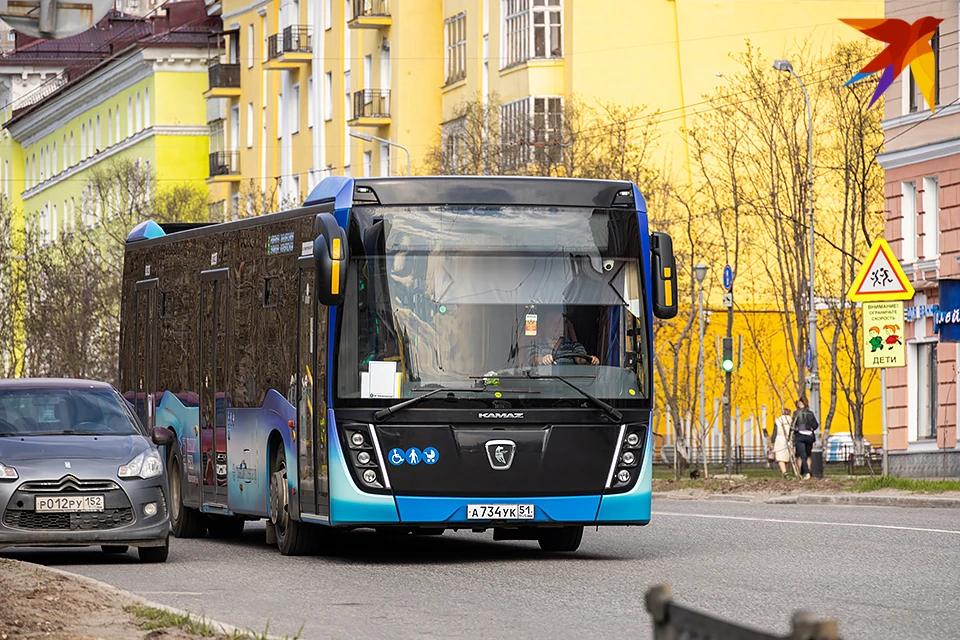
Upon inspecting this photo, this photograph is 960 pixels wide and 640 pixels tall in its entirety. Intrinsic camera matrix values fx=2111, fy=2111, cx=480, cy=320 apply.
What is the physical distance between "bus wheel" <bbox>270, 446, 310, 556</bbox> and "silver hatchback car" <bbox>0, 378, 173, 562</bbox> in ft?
3.98

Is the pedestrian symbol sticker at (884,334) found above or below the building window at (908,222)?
below

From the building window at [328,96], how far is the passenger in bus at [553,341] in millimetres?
58748

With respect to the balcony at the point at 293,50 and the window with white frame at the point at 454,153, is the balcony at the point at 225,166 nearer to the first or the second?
the balcony at the point at 293,50

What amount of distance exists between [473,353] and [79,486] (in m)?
3.28

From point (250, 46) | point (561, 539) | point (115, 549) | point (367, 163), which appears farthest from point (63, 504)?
point (250, 46)

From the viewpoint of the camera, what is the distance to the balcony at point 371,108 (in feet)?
229

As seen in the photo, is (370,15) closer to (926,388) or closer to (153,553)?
(926,388)

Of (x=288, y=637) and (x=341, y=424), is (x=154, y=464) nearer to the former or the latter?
(x=341, y=424)

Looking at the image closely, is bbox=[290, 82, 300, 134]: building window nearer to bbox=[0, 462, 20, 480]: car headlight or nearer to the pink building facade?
the pink building facade

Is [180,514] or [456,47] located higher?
[456,47]

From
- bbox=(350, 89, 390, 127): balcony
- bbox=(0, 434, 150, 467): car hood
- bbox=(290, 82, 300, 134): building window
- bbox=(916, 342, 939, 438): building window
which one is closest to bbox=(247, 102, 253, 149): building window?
bbox=(290, 82, 300, 134): building window

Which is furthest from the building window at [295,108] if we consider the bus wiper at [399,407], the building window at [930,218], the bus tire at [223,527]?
the bus wiper at [399,407]

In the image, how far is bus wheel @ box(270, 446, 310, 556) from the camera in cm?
1831

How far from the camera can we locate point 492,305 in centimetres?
1702
